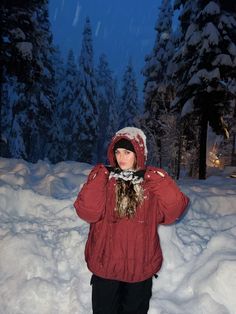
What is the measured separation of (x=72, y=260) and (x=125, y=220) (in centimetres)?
204

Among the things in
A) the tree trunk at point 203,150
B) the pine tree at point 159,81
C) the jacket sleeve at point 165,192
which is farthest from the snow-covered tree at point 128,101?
the jacket sleeve at point 165,192

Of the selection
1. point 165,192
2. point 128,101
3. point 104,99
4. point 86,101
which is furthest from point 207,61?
point 104,99

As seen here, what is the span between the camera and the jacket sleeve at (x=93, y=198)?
11.0 feet

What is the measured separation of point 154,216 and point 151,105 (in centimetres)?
2441

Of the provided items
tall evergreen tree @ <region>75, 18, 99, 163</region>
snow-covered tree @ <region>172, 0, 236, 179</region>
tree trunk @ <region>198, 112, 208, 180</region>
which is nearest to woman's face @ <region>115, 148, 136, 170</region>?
snow-covered tree @ <region>172, 0, 236, 179</region>

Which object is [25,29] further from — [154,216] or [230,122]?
[230,122]

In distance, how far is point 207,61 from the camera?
51.4ft

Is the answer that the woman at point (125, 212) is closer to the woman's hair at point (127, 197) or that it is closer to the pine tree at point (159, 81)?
the woman's hair at point (127, 197)

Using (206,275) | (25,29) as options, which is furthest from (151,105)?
(206,275)

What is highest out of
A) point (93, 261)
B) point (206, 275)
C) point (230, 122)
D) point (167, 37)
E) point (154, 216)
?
point (167, 37)

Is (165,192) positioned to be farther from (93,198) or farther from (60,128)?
(60,128)

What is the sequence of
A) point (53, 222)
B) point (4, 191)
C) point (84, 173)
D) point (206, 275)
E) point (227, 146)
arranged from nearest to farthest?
point (206, 275) < point (53, 222) < point (4, 191) < point (84, 173) < point (227, 146)

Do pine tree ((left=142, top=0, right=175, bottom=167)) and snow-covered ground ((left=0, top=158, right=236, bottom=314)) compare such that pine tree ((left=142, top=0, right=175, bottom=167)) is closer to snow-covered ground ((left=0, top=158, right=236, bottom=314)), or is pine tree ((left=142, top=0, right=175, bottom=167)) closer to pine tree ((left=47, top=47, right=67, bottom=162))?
pine tree ((left=47, top=47, right=67, bottom=162))

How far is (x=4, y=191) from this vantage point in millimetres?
7012
